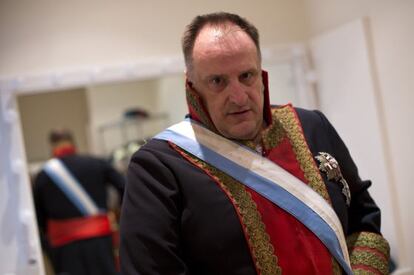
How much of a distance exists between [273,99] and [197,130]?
4.70 feet

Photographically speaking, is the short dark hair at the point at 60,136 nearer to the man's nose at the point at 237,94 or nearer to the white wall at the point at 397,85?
the white wall at the point at 397,85

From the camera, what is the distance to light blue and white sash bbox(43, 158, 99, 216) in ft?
8.32

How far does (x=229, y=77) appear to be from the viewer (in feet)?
3.32

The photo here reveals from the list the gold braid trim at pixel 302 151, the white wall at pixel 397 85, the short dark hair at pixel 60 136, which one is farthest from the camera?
the short dark hair at pixel 60 136

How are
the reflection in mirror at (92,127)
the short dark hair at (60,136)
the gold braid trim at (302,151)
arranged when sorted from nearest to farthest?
the gold braid trim at (302,151), the reflection in mirror at (92,127), the short dark hair at (60,136)

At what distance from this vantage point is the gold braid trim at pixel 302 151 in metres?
1.08

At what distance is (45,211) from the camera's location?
8.08 feet

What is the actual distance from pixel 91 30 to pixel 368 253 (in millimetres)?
1728

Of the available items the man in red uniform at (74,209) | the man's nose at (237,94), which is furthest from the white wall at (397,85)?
the man in red uniform at (74,209)

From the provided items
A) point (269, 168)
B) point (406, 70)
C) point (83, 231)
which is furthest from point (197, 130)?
point (83, 231)

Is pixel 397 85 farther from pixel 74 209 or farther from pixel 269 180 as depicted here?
pixel 74 209

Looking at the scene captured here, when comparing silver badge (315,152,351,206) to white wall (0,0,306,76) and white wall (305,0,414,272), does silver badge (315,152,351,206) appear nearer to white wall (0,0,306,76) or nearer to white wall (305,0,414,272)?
white wall (305,0,414,272)

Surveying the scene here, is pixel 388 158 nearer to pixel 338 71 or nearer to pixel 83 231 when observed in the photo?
pixel 338 71

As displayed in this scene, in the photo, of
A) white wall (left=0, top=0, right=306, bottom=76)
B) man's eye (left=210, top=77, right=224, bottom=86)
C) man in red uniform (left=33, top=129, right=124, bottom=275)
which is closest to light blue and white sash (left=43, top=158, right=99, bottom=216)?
man in red uniform (left=33, top=129, right=124, bottom=275)
